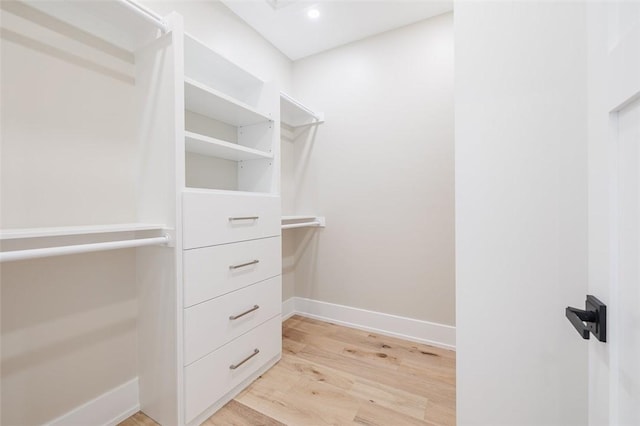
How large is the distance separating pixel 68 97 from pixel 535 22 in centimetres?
170

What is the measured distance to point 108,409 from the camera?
117 cm

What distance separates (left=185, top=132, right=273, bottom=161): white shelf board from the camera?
1.27 metres

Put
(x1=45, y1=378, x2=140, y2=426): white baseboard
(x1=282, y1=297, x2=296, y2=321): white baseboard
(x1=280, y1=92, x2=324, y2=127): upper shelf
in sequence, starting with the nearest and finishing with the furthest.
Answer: (x1=45, y1=378, x2=140, y2=426): white baseboard, (x1=280, y1=92, x2=324, y2=127): upper shelf, (x1=282, y1=297, x2=296, y2=321): white baseboard

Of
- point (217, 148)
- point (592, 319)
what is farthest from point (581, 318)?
point (217, 148)

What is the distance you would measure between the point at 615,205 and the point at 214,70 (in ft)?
5.83

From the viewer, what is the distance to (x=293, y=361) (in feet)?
5.51

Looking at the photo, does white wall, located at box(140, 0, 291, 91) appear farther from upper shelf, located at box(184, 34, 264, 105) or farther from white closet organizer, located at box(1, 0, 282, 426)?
white closet organizer, located at box(1, 0, 282, 426)

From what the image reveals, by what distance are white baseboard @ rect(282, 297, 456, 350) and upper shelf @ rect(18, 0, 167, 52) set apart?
2.10 meters

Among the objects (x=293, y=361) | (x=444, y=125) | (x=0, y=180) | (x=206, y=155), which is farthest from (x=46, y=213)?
(x=444, y=125)

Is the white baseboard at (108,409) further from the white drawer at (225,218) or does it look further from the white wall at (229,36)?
the white wall at (229,36)

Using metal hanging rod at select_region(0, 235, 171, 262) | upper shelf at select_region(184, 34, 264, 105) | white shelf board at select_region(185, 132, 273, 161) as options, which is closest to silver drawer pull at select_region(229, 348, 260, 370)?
metal hanging rod at select_region(0, 235, 171, 262)

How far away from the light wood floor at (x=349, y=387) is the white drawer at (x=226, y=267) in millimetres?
594

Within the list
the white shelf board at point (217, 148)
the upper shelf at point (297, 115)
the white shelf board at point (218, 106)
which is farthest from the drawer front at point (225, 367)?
the upper shelf at point (297, 115)

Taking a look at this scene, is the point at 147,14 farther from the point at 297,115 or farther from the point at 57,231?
the point at 297,115
